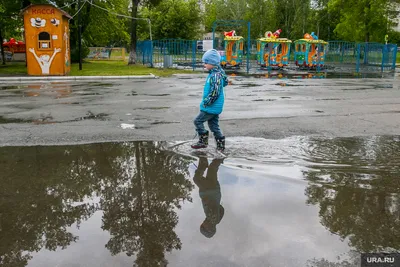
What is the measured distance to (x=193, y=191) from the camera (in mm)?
A: 4797

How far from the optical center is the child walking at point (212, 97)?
243 inches

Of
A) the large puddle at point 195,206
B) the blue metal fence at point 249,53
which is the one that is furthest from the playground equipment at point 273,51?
the large puddle at point 195,206

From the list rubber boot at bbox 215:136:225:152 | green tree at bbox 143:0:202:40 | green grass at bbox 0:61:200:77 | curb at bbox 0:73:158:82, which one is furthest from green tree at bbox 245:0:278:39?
rubber boot at bbox 215:136:225:152

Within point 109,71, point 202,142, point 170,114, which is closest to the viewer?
point 202,142

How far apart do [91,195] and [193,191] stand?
45.5 inches

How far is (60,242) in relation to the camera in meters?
3.55

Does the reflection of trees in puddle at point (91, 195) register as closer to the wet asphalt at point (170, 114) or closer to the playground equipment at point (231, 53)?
the wet asphalt at point (170, 114)

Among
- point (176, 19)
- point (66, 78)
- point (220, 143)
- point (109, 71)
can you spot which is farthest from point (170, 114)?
point (176, 19)

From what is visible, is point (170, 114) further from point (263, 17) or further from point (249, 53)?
point (263, 17)

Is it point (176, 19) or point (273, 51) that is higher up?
point (176, 19)

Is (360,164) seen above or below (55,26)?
below

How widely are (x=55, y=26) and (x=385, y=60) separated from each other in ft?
78.2

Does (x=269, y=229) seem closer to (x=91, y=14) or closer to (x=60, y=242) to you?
(x=60, y=242)

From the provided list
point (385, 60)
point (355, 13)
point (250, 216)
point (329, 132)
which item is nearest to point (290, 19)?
point (355, 13)
